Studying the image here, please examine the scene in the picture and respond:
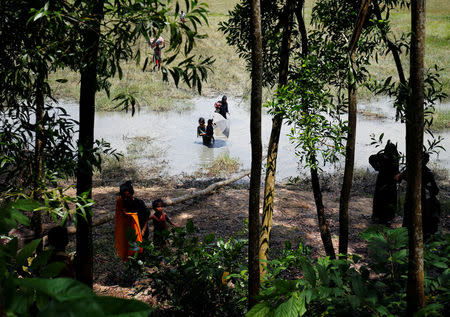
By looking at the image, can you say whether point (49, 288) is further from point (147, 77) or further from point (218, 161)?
point (147, 77)

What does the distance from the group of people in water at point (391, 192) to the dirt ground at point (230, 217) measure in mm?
420

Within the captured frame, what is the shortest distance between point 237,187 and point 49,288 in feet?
32.4

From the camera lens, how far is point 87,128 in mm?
4297

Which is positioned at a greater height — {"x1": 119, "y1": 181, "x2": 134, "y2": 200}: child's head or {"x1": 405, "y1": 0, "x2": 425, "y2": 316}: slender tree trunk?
{"x1": 405, "y1": 0, "x2": 425, "y2": 316}: slender tree trunk

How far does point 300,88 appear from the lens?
4.21 m

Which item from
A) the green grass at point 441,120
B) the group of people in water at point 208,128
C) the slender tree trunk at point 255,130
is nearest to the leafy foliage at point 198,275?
the slender tree trunk at point 255,130

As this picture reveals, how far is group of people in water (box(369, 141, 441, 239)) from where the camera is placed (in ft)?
21.7

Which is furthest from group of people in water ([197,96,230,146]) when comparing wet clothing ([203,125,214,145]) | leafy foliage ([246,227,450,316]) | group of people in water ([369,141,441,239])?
leafy foliage ([246,227,450,316])

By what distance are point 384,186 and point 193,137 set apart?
9.12 metres

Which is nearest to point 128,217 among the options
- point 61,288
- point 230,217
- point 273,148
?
point 273,148

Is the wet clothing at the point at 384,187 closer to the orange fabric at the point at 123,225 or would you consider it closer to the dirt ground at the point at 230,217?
the dirt ground at the point at 230,217

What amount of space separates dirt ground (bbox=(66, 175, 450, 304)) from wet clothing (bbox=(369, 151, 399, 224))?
1.10ft

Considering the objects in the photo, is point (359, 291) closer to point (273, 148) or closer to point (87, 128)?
point (273, 148)

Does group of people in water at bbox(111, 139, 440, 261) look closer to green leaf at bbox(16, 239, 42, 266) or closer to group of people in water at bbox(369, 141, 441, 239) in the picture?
group of people in water at bbox(369, 141, 441, 239)
